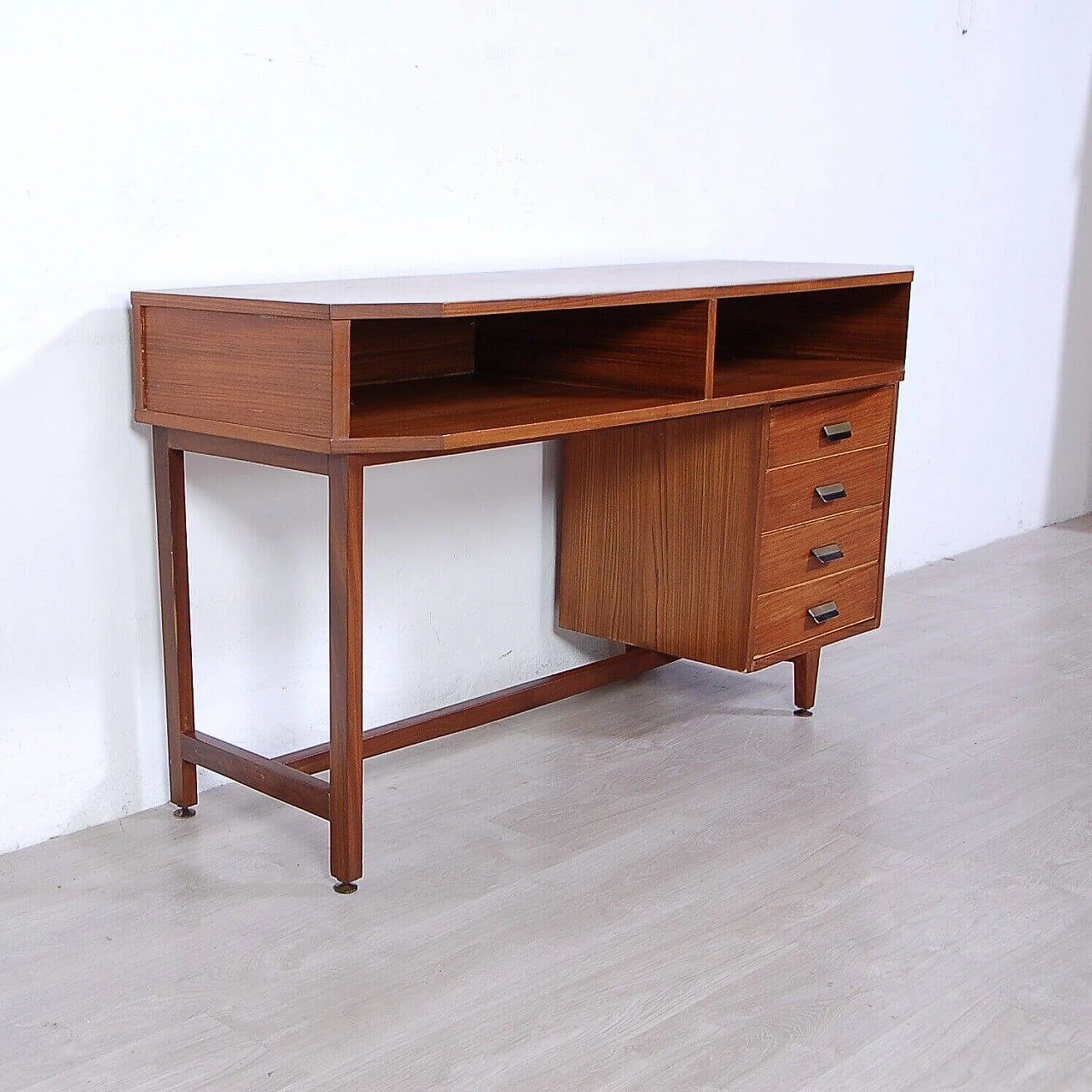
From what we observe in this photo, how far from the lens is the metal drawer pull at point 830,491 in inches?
106

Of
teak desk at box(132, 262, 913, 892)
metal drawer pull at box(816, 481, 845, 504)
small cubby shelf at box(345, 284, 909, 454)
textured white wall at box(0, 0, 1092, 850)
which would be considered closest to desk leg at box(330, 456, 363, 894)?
teak desk at box(132, 262, 913, 892)

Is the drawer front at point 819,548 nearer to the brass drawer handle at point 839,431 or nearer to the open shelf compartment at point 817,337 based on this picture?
the brass drawer handle at point 839,431

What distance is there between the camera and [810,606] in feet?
9.10

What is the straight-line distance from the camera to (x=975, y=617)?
3.70 metres

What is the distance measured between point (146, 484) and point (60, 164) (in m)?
0.51

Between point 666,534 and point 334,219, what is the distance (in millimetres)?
855

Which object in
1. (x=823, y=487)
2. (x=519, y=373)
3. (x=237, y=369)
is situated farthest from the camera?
(x=823, y=487)

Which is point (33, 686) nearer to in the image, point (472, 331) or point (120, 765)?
point (120, 765)

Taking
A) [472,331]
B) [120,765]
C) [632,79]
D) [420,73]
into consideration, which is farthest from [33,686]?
[632,79]

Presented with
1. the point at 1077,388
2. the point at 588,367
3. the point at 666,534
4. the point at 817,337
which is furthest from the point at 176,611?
the point at 1077,388

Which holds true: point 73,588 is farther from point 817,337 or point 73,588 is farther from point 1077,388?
point 1077,388

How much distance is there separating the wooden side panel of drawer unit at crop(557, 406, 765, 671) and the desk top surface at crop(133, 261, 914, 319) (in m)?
0.28

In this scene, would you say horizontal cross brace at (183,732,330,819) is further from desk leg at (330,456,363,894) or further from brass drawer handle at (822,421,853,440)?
brass drawer handle at (822,421,853,440)

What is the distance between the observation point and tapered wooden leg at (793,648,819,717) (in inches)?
115
